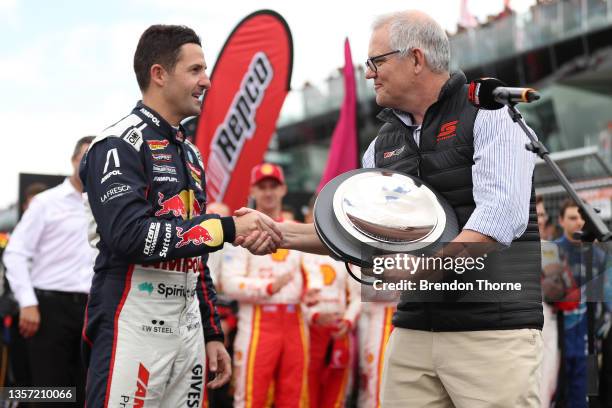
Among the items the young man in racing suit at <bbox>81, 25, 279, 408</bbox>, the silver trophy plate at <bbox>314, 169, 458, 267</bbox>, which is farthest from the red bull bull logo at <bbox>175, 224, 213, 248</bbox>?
the silver trophy plate at <bbox>314, 169, 458, 267</bbox>

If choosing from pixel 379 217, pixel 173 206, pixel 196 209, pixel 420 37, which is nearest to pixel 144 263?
pixel 173 206

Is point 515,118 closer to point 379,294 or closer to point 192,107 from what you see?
point 379,294

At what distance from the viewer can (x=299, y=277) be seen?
22.1 feet

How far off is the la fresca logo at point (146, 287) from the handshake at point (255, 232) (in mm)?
380

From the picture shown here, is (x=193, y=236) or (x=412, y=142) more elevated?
(x=412, y=142)

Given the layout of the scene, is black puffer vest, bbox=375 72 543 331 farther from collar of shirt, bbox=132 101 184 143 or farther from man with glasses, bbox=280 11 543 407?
collar of shirt, bbox=132 101 184 143

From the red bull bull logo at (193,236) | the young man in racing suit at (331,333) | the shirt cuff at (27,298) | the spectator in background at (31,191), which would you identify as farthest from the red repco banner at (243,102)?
the red bull bull logo at (193,236)

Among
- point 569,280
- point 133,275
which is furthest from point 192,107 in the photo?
point 569,280

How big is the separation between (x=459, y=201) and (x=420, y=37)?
2.24 ft

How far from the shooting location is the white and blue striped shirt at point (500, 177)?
2.69 meters

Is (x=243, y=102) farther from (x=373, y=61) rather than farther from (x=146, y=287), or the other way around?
(x=146, y=287)

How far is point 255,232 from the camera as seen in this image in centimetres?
327

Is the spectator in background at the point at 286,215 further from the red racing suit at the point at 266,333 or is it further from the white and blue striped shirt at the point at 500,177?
the white and blue striped shirt at the point at 500,177

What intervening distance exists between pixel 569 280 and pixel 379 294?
4.86 ft
